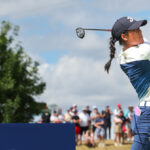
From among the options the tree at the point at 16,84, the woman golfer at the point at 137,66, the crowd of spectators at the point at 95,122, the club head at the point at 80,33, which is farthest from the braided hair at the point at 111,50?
the tree at the point at 16,84

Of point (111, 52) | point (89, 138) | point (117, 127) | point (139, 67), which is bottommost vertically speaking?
point (89, 138)

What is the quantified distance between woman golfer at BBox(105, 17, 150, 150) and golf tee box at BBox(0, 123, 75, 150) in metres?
1.90

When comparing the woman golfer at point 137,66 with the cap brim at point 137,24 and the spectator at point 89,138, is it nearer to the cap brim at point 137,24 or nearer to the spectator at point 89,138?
the cap brim at point 137,24

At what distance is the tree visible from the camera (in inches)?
1834

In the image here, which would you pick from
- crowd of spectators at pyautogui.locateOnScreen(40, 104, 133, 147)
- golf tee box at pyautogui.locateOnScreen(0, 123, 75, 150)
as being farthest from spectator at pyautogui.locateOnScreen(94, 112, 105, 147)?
golf tee box at pyautogui.locateOnScreen(0, 123, 75, 150)

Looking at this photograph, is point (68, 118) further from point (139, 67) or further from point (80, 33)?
point (139, 67)

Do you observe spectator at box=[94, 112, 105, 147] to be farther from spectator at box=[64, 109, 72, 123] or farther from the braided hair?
the braided hair

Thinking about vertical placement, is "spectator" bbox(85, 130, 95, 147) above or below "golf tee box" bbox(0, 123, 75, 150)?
below

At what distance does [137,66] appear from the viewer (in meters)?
4.23

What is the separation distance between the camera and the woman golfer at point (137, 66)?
13.5 ft

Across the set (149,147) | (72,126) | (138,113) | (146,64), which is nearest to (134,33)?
(146,64)

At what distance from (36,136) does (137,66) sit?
87.8 inches

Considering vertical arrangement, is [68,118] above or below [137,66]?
below

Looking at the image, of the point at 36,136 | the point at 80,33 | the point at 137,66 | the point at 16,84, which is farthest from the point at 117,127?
the point at 16,84
